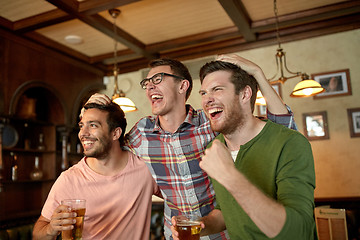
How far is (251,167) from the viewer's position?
4.76 ft

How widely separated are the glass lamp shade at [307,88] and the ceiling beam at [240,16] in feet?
4.53

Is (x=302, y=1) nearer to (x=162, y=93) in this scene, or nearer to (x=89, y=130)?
(x=162, y=93)

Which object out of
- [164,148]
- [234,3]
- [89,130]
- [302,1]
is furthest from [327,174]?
[89,130]

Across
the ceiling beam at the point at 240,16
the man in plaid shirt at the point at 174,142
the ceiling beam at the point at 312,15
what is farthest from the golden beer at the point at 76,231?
the ceiling beam at the point at 312,15

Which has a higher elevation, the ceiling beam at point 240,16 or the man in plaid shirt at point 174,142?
the ceiling beam at point 240,16

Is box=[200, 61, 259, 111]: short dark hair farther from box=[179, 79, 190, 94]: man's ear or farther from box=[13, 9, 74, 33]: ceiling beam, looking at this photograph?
box=[13, 9, 74, 33]: ceiling beam

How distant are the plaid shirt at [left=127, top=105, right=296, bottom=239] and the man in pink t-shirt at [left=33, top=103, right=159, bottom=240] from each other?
5.5 inches

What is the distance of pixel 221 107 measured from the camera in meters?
1.55

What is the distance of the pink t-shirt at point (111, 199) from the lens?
2033 mm

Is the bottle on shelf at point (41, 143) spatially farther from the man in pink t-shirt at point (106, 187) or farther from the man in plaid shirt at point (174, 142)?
the man in plaid shirt at point (174, 142)

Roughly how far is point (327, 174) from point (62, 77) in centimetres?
484

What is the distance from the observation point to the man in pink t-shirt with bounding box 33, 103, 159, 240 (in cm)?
204

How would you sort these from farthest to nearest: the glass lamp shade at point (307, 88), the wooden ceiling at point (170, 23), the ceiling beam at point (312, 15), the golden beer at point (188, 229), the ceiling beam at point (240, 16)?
1. the ceiling beam at point (312, 15)
2. the wooden ceiling at point (170, 23)
3. the ceiling beam at point (240, 16)
4. the glass lamp shade at point (307, 88)
5. the golden beer at point (188, 229)

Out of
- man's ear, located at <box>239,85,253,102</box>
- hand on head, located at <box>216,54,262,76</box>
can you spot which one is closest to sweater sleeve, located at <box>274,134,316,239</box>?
man's ear, located at <box>239,85,253,102</box>
